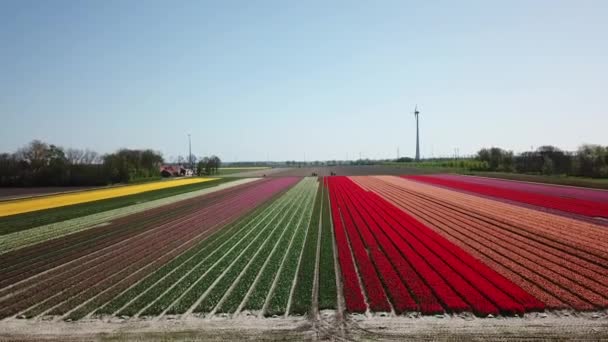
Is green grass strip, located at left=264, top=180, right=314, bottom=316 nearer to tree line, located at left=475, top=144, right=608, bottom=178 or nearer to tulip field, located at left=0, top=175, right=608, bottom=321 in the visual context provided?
tulip field, located at left=0, top=175, right=608, bottom=321

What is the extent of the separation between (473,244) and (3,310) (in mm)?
15629

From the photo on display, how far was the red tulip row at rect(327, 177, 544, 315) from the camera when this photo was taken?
8984 mm

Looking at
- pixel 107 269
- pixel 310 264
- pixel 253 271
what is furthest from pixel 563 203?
pixel 107 269

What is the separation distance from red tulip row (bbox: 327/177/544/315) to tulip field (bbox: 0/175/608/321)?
5 centimetres

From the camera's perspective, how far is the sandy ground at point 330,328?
7.61 metres

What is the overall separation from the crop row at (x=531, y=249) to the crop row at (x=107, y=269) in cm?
1187

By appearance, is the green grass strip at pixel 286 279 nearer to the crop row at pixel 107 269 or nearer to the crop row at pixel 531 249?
the crop row at pixel 107 269

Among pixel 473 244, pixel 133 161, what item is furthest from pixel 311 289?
pixel 133 161

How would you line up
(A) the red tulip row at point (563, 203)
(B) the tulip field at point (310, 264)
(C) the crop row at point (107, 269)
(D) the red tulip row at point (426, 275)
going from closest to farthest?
(D) the red tulip row at point (426, 275) < (B) the tulip field at point (310, 264) < (C) the crop row at point (107, 269) < (A) the red tulip row at point (563, 203)

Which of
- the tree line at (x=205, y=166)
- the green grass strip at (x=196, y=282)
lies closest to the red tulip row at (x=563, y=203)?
the green grass strip at (x=196, y=282)

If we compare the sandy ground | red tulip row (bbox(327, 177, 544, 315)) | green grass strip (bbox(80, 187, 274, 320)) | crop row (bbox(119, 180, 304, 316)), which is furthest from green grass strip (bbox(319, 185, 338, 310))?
green grass strip (bbox(80, 187, 274, 320))

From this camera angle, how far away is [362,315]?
862 centimetres

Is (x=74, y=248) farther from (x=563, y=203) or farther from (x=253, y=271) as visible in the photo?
(x=563, y=203)

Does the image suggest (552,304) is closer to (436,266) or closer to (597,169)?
(436,266)
